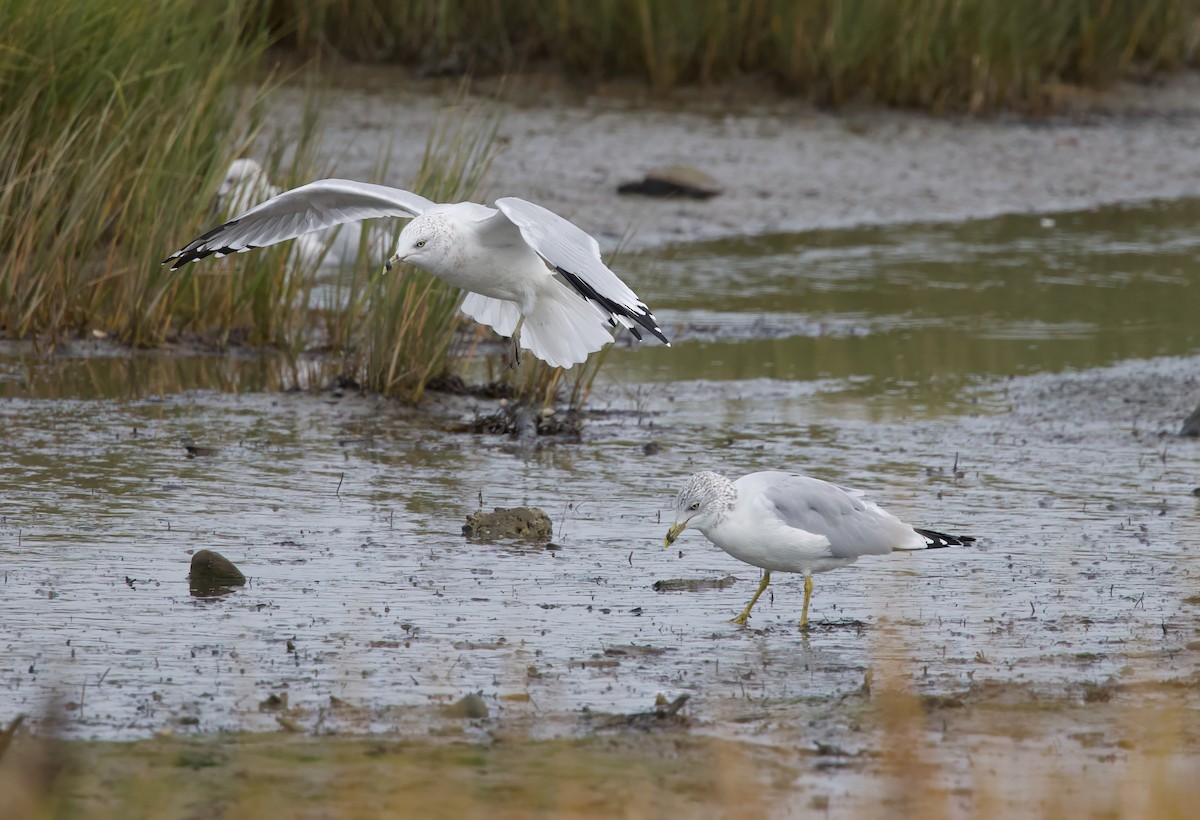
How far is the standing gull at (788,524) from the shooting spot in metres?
5.29

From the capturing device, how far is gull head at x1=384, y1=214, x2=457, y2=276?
20.5ft

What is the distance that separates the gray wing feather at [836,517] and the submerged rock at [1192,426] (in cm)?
282

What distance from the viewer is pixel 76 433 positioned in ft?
23.7

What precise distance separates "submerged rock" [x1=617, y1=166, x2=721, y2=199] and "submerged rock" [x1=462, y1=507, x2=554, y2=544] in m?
7.05

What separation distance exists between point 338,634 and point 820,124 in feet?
37.0

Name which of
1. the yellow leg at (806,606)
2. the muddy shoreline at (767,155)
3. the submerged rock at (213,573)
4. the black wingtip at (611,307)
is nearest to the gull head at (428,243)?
the black wingtip at (611,307)

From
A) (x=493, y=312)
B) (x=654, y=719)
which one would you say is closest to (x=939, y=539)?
(x=654, y=719)

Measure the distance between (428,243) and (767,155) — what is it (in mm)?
8553

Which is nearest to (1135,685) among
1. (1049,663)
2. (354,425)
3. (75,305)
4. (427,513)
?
(1049,663)

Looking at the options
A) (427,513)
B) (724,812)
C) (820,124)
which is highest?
(820,124)

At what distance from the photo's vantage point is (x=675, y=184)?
13.1 metres

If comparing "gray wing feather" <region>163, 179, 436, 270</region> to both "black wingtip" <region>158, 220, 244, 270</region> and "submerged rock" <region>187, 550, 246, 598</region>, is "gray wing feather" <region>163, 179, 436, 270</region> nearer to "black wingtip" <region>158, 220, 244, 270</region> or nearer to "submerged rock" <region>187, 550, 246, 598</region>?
"black wingtip" <region>158, 220, 244, 270</region>

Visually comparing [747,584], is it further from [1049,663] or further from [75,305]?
[75,305]

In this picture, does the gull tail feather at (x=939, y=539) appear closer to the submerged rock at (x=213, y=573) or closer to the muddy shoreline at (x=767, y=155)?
the submerged rock at (x=213, y=573)
